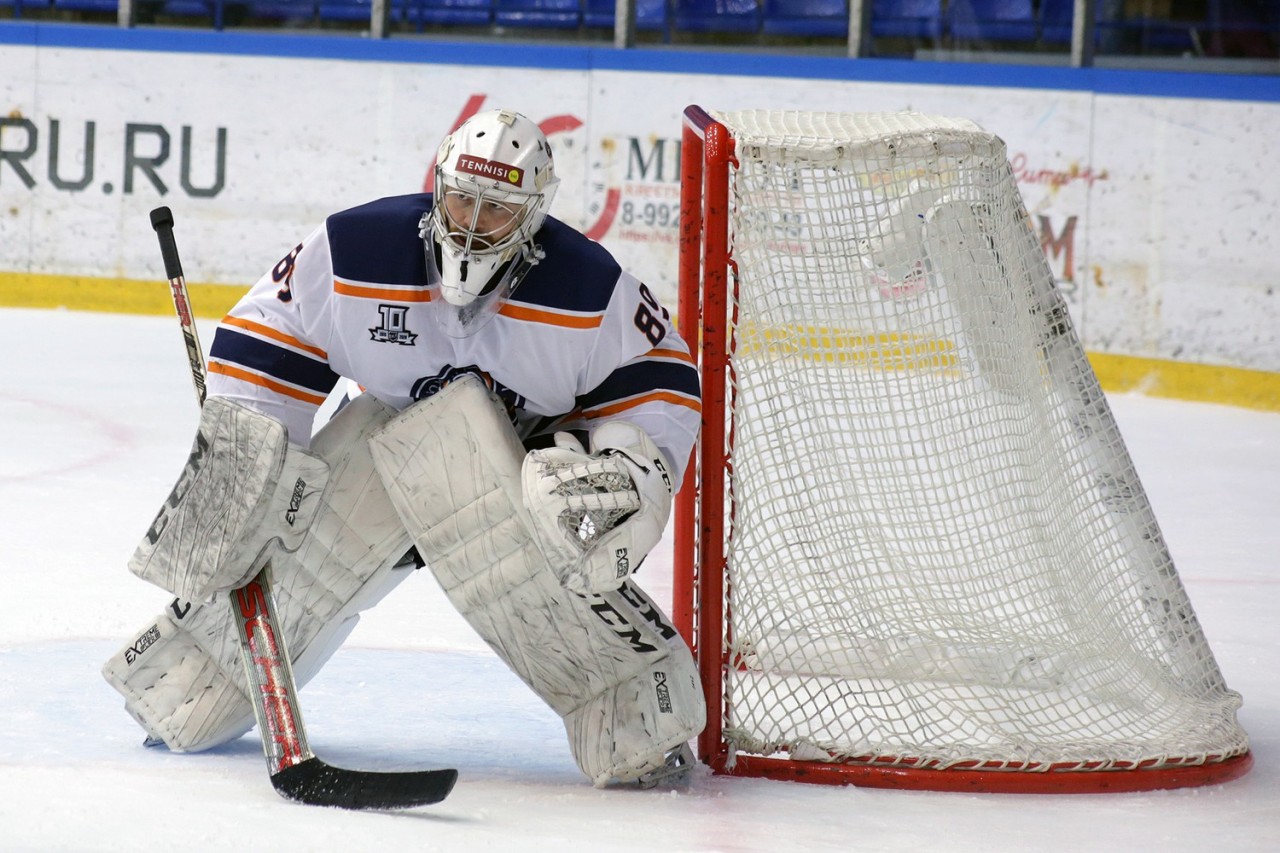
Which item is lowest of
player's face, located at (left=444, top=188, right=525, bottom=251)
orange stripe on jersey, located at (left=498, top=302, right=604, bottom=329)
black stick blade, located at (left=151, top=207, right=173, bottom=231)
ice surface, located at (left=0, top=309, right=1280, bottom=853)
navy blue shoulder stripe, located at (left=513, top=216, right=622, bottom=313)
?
ice surface, located at (left=0, top=309, right=1280, bottom=853)

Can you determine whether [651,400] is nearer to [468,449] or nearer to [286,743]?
[468,449]

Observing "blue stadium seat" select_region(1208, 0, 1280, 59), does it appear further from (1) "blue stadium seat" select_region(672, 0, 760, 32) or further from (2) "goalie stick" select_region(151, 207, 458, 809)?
(2) "goalie stick" select_region(151, 207, 458, 809)

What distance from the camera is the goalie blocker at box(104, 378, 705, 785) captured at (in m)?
2.08

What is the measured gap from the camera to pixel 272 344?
2139mm

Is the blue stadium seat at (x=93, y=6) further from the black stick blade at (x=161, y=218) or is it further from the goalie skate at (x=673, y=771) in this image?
the goalie skate at (x=673, y=771)

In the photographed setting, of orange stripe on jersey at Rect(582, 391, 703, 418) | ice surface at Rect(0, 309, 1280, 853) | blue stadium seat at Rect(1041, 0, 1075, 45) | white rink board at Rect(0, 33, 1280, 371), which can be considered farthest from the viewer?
blue stadium seat at Rect(1041, 0, 1075, 45)

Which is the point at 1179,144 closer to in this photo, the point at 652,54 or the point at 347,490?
the point at 652,54

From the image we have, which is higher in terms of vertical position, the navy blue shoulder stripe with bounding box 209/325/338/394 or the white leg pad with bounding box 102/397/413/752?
the navy blue shoulder stripe with bounding box 209/325/338/394

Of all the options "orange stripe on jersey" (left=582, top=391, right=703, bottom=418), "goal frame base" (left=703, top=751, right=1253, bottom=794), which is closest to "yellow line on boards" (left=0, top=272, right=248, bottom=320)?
"orange stripe on jersey" (left=582, top=391, right=703, bottom=418)

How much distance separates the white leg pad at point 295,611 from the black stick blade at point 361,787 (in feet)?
0.88

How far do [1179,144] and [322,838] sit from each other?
15.9ft

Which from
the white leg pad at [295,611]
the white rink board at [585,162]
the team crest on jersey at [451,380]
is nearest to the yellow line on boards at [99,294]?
the white rink board at [585,162]

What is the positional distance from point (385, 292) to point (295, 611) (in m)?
0.48

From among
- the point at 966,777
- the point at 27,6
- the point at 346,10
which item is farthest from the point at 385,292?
the point at 27,6
